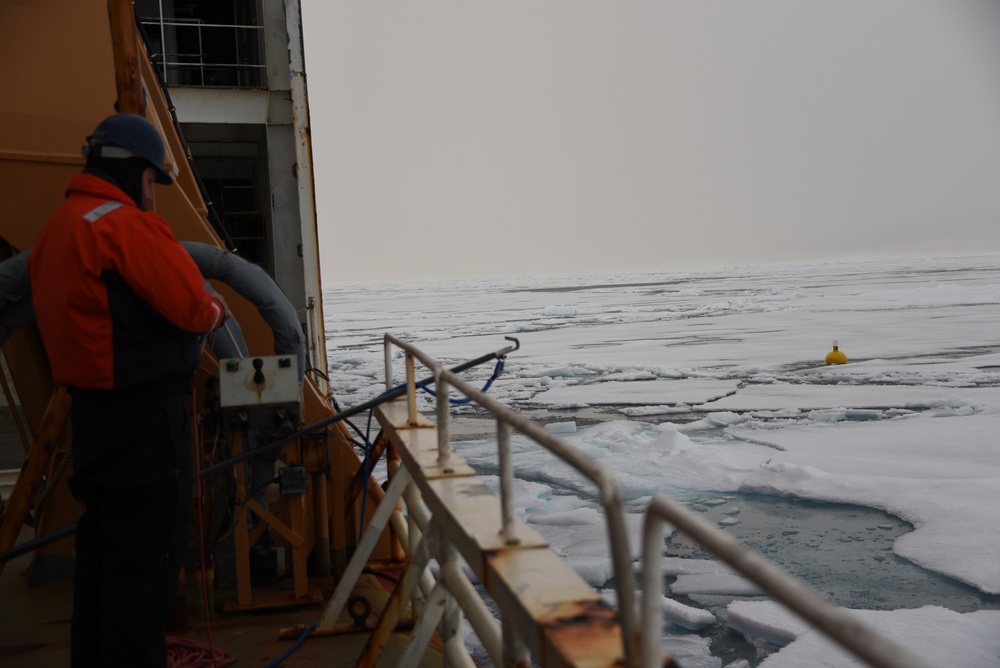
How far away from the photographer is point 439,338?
2425cm

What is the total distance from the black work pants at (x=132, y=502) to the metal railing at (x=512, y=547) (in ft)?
2.65

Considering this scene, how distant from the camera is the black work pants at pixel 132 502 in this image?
2459 millimetres

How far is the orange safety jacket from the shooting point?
7.68 feet

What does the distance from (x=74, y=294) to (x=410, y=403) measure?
1.80 m

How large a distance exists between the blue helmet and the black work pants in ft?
2.23

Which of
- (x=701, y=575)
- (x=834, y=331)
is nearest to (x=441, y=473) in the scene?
(x=701, y=575)

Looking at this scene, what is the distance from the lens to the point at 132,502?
8.16 feet

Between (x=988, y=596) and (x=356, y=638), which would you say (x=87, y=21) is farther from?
(x=988, y=596)

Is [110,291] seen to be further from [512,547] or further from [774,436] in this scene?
[774,436]

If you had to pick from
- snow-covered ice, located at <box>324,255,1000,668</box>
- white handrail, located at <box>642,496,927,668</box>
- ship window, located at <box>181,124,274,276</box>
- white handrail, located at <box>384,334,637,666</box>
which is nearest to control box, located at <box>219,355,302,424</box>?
white handrail, located at <box>384,334,637,666</box>

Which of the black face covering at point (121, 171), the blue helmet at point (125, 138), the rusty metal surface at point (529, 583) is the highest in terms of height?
the blue helmet at point (125, 138)

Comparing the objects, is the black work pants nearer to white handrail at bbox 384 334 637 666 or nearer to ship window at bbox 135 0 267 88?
white handrail at bbox 384 334 637 666

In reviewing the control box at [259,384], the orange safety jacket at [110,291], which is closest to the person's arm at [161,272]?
the orange safety jacket at [110,291]

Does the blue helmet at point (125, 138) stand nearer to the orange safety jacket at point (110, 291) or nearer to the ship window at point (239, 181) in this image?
the orange safety jacket at point (110, 291)
